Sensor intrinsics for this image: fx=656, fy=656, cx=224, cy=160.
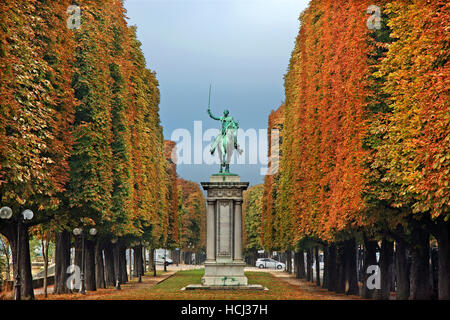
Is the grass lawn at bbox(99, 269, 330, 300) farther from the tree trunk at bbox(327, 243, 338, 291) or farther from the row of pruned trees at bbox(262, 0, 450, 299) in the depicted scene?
the row of pruned trees at bbox(262, 0, 450, 299)

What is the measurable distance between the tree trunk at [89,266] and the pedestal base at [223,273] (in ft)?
23.0

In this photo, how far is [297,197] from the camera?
49.5m

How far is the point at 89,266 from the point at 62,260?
515cm

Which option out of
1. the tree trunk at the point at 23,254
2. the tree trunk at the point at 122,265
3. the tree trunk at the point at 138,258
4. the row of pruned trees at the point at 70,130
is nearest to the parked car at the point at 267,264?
the tree trunk at the point at 138,258

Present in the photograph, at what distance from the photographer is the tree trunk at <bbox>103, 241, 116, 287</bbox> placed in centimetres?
4981

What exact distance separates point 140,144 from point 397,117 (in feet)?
107

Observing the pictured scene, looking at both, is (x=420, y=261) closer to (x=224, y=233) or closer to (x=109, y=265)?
(x=224, y=233)

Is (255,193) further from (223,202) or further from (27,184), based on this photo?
(27,184)

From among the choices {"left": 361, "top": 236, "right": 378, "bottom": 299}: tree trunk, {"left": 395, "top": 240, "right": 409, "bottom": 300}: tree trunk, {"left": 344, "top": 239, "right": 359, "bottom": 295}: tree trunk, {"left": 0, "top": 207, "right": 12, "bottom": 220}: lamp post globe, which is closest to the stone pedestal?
{"left": 344, "top": 239, "right": 359, "bottom": 295}: tree trunk

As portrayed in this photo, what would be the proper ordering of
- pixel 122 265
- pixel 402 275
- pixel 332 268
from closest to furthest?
1. pixel 402 275
2. pixel 332 268
3. pixel 122 265

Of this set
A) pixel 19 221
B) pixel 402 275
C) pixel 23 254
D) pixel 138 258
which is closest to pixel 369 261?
pixel 402 275

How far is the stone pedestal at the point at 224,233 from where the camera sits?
42056 mm

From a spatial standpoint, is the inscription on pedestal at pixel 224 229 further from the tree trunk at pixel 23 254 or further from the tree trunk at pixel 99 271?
the tree trunk at pixel 23 254

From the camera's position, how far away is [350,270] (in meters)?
40.6
